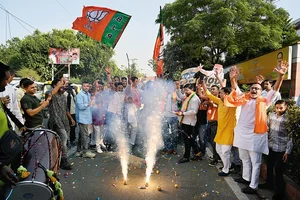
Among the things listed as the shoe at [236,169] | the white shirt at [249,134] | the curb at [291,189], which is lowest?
the shoe at [236,169]

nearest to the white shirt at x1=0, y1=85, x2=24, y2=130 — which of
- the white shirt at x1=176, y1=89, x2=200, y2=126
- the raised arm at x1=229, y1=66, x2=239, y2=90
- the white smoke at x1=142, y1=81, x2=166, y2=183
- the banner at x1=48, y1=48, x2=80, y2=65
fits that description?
the white smoke at x1=142, y1=81, x2=166, y2=183

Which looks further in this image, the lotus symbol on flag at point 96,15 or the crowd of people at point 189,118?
the lotus symbol on flag at point 96,15

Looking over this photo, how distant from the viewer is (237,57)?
1342 inches

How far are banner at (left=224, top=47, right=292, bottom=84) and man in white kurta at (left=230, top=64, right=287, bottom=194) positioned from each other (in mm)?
11304

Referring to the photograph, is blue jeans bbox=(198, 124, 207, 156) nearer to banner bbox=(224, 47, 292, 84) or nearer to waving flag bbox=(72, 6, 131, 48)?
waving flag bbox=(72, 6, 131, 48)

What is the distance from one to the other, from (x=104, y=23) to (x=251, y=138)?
492cm

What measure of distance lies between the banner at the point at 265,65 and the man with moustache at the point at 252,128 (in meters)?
11.3

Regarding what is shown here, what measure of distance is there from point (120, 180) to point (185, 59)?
28.5 meters

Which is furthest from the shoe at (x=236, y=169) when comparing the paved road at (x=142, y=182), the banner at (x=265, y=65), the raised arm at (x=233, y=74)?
the banner at (x=265, y=65)

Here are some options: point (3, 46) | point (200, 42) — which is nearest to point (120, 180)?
point (200, 42)

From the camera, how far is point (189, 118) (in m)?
6.02

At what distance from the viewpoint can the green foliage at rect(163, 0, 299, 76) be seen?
24.6 m

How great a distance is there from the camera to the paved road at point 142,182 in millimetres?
4075

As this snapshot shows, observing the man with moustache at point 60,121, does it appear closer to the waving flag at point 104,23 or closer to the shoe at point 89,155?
the shoe at point 89,155
